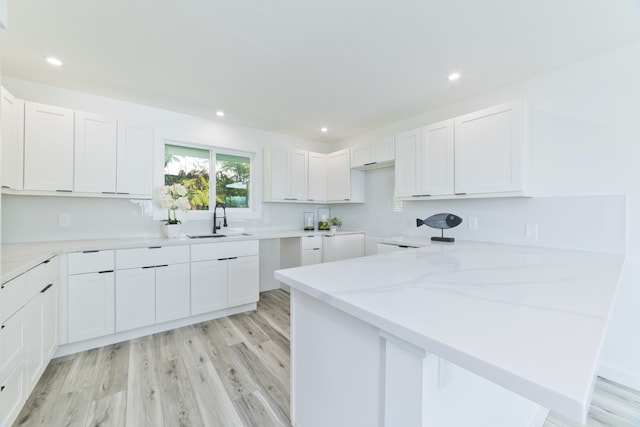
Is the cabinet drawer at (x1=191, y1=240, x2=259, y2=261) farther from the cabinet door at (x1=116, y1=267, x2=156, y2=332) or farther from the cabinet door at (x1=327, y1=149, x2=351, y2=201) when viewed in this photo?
the cabinet door at (x1=327, y1=149, x2=351, y2=201)

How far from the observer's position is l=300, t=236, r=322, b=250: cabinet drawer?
349 centimetres

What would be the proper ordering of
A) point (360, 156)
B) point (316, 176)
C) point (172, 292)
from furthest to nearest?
point (316, 176)
point (360, 156)
point (172, 292)

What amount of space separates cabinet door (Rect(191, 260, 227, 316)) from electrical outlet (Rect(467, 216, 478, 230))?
2.69 m

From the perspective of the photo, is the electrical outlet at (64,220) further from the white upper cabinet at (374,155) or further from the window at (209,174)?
the white upper cabinet at (374,155)

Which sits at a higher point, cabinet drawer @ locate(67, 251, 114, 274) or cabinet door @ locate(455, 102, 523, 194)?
cabinet door @ locate(455, 102, 523, 194)

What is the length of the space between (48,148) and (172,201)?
1.05 meters

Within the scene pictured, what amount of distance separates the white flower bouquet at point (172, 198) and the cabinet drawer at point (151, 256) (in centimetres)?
47

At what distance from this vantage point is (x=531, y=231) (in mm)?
2295

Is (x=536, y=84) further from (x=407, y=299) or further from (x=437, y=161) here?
(x=407, y=299)

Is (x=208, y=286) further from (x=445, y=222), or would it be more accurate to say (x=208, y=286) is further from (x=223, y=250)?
(x=445, y=222)

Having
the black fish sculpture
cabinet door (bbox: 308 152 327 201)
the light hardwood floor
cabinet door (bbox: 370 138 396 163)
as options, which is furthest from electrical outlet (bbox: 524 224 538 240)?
cabinet door (bbox: 308 152 327 201)

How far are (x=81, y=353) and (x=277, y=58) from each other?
294 centimetres

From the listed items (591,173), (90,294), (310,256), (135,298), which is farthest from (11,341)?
(591,173)

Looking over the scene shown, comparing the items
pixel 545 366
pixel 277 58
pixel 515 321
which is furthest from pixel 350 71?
pixel 545 366
